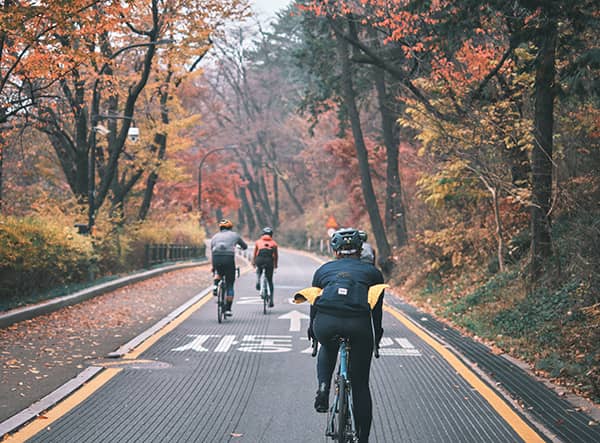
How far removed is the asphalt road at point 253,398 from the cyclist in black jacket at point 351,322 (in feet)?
3.13

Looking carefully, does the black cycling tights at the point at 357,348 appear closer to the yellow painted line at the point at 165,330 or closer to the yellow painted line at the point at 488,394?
the yellow painted line at the point at 488,394

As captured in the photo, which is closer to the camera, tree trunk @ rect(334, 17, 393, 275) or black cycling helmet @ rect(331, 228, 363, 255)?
black cycling helmet @ rect(331, 228, 363, 255)

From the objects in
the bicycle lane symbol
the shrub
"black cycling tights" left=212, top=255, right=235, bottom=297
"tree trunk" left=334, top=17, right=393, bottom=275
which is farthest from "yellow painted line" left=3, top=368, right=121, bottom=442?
"tree trunk" left=334, top=17, right=393, bottom=275

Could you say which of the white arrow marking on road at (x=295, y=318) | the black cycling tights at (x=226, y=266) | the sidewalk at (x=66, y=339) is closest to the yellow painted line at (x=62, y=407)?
the sidewalk at (x=66, y=339)

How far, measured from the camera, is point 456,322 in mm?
15516

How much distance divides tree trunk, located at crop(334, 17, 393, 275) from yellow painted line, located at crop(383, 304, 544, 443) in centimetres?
1567

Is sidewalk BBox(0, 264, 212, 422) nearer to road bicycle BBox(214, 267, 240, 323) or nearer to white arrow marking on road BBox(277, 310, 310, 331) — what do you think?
road bicycle BBox(214, 267, 240, 323)

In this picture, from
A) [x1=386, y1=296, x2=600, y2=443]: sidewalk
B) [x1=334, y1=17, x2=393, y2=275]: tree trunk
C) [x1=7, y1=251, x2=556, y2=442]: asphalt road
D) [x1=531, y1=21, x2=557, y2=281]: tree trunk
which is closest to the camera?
[x1=7, y1=251, x2=556, y2=442]: asphalt road

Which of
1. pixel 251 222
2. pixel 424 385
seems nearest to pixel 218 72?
pixel 251 222

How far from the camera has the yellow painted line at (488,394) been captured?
6879mm

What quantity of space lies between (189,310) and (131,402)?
9381 millimetres

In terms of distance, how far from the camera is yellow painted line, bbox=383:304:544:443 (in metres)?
6.88

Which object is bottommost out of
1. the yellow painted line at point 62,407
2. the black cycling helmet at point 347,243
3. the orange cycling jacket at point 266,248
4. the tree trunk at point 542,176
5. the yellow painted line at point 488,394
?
the yellow painted line at point 62,407

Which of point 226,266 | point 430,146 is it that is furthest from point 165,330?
point 430,146
